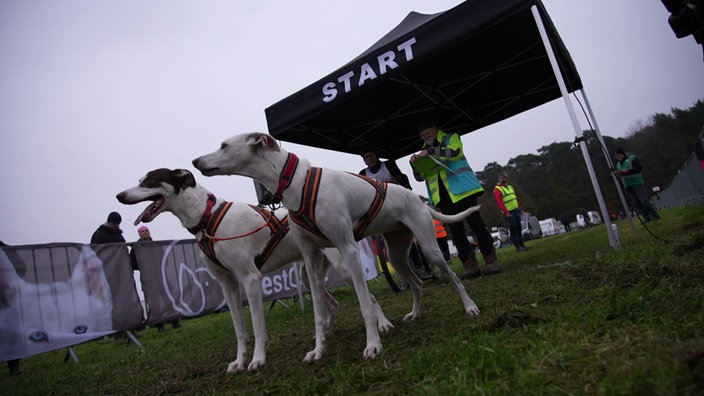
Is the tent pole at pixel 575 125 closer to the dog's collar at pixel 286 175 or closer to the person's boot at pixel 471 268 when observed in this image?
the person's boot at pixel 471 268

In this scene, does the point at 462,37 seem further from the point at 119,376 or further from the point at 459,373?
the point at 119,376

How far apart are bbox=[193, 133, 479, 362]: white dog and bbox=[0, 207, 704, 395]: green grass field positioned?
374mm

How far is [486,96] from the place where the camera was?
737 cm

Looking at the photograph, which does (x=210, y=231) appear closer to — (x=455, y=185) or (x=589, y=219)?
(x=455, y=185)

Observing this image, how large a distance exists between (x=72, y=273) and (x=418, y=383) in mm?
5863

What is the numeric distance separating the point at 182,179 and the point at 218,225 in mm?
557

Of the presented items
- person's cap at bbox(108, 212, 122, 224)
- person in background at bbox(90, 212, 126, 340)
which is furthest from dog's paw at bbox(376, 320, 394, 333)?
person's cap at bbox(108, 212, 122, 224)

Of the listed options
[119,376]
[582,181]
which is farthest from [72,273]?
[582,181]

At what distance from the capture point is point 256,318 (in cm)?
296

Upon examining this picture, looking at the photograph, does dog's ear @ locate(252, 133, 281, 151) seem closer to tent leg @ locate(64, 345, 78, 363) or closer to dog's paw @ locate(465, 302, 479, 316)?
dog's paw @ locate(465, 302, 479, 316)

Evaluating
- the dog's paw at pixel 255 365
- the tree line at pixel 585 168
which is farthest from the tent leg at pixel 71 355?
the tree line at pixel 585 168

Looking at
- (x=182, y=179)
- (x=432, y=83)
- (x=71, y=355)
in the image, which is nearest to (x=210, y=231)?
(x=182, y=179)

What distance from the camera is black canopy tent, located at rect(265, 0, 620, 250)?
468cm

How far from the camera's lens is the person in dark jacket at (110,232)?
22.4 feet
